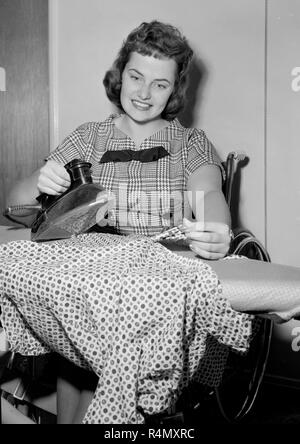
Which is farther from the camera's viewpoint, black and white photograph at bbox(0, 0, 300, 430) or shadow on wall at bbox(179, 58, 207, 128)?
shadow on wall at bbox(179, 58, 207, 128)

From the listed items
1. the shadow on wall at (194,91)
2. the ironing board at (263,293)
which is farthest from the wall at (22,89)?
the ironing board at (263,293)

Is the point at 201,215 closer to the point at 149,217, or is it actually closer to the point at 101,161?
the point at 149,217

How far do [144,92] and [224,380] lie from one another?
0.97 metres

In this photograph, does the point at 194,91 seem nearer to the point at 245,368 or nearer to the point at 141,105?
the point at 141,105

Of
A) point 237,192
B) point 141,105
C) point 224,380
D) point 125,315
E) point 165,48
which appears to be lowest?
point 224,380

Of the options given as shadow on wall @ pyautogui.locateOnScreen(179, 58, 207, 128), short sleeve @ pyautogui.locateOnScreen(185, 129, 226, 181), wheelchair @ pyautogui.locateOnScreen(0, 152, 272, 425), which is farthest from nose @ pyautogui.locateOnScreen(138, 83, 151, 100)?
shadow on wall @ pyautogui.locateOnScreen(179, 58, 207, 128)

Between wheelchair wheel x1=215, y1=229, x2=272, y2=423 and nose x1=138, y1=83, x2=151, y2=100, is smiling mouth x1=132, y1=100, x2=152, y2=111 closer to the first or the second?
nose x1=138, y1=83, x2=151, y2=100

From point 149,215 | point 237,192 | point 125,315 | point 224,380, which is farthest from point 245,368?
point 125,315

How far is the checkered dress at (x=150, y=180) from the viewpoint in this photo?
1164mm

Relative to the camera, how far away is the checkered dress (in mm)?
1164

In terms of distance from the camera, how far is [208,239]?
0.83 m

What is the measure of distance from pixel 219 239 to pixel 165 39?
602mm
